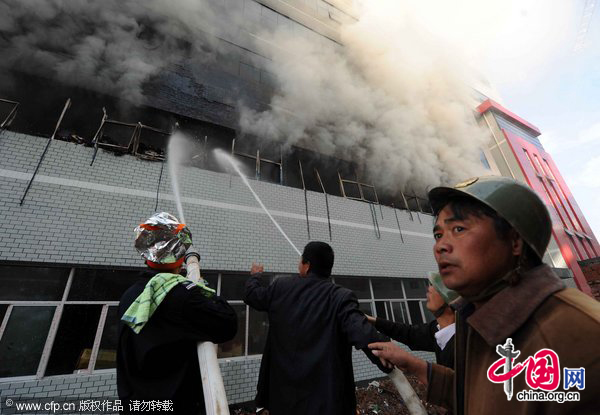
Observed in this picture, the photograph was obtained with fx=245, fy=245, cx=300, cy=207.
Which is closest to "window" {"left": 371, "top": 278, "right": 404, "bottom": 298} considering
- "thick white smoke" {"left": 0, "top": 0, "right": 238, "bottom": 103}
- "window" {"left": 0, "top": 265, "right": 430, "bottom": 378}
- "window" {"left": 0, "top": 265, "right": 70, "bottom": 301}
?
"window" {"left": 0, "top": 265, "right": 430, "bottom": 378}

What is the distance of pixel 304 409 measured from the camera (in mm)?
1819

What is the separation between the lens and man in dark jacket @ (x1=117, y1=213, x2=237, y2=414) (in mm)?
1597

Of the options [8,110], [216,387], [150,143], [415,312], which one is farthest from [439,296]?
[8,110]

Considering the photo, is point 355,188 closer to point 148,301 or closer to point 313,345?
point 313,345

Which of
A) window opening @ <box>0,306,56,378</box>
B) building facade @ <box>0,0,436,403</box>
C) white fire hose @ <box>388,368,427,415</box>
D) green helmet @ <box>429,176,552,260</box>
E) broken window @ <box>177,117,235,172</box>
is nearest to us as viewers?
green helmet @ <box>429,176,552,260</box>

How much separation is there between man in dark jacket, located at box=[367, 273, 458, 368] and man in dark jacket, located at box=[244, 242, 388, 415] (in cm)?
59

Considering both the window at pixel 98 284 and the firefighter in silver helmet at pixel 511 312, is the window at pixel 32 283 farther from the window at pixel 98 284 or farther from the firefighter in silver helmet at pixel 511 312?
the firefighter in silver helmet at pixel 511 312

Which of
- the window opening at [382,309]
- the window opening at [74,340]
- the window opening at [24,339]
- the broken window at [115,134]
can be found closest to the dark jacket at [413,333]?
the window opening at [74,340]

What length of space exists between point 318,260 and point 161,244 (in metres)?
1.36

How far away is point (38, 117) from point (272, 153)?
5.48 meters

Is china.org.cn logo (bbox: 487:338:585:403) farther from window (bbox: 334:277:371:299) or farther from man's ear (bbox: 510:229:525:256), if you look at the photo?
window (bbox: 334:277:371:299)

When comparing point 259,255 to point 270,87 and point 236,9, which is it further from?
point 236,9

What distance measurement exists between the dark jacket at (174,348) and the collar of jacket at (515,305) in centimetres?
147

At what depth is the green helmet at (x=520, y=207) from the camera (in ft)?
3.17
